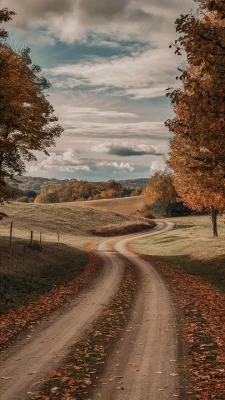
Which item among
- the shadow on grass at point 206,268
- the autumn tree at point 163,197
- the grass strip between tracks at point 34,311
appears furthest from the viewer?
the autumn tree at point 163,197

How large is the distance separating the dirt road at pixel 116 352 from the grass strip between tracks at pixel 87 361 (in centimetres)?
28

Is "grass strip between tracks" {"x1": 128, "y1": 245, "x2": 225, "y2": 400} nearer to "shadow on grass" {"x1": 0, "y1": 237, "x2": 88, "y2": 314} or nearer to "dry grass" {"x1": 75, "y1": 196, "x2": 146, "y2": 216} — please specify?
"shadow on grass" {"x1": 0, "y1": 237, "x2": 88, "y2": 314}

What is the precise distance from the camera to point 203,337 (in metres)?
11.1

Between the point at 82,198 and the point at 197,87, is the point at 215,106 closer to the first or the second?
the point at 197,87

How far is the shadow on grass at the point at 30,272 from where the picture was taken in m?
17.4

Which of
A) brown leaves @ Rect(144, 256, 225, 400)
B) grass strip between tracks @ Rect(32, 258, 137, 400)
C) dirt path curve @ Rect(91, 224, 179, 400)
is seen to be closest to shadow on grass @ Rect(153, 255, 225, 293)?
brown leaves @ Rect(144, 256, 225, 400)

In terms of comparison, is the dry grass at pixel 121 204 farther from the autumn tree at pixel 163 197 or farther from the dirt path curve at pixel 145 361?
the dirt path curve at pixel 145 361

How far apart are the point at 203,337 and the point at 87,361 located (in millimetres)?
3773

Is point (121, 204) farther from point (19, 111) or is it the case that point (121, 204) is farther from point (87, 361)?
point (87, 361)

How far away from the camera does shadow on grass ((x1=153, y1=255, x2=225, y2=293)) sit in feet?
74.2

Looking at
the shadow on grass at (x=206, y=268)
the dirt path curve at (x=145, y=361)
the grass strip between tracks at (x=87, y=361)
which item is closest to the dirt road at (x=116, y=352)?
the dirt path curve at (x=145, y=361)

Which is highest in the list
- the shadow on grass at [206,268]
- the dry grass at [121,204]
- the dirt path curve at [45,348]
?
the dry grass at [121,204]

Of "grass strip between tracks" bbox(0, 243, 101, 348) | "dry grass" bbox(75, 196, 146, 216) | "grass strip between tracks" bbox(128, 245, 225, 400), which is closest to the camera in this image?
"grass strip between tracks" bbox(128, 245, 225, 400)

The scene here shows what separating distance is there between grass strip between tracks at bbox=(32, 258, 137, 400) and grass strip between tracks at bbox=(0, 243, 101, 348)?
7.42ft
